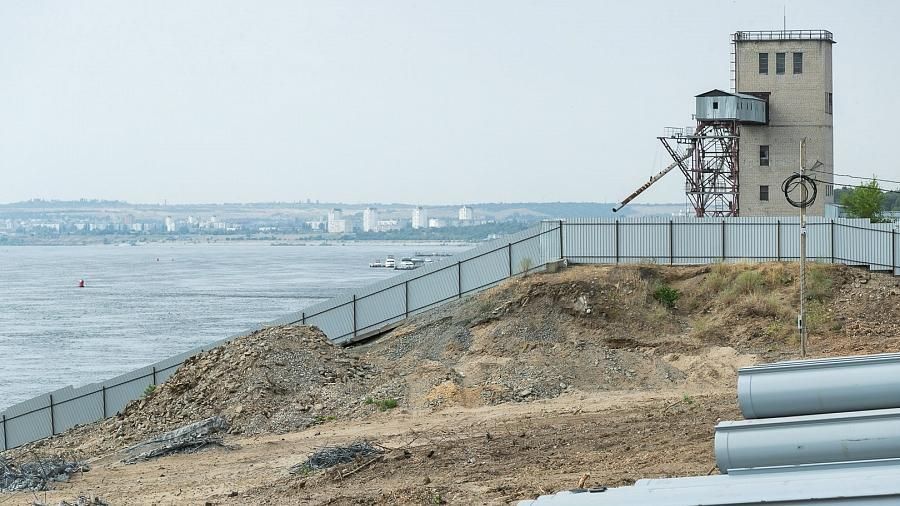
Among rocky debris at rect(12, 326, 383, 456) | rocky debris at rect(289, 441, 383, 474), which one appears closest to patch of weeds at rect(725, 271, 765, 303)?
rocky debris at rect(12, 326, 383, 456)

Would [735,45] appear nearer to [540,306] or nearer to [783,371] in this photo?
[540,306]

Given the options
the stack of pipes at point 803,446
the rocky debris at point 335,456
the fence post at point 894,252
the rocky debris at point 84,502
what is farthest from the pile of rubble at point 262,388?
the stack of pipes at point 803,446

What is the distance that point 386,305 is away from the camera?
133 feet

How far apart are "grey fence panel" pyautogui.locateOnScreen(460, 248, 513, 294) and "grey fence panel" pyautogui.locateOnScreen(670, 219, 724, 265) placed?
5572mm

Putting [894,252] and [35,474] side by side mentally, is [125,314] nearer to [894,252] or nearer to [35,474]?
[894,252]

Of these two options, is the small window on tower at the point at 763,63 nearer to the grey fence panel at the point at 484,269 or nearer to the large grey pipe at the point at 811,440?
the grey fence panel at the point at 484,269

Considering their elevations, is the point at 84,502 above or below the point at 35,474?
above

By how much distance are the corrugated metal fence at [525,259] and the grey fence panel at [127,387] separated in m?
0.03

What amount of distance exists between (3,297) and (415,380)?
439 ft

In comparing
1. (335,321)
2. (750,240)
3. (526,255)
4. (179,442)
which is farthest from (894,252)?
(179,442)

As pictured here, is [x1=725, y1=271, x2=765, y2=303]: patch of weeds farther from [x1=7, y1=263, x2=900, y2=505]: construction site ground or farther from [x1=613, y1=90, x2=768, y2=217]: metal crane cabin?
[x1=613, y1=90, x2=768, y2=217]: metal crane cabin

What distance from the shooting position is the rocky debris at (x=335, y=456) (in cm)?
2255

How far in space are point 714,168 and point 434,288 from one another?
4403 cm

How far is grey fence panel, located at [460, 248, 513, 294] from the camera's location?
40.5 meters
